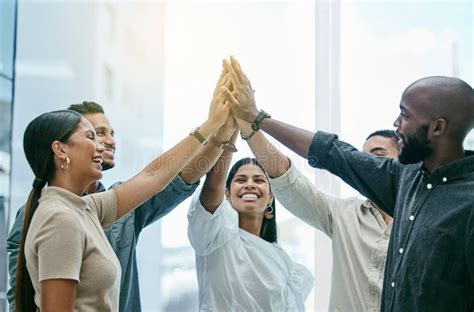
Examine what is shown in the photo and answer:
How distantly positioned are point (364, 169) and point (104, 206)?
2.19 ft

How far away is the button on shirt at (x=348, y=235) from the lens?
1759mm

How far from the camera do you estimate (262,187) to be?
6.78ft

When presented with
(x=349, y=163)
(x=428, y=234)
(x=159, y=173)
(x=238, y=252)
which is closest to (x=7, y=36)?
(x=159, y=173)

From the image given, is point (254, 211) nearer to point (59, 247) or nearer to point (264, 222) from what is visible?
point (264, 222)

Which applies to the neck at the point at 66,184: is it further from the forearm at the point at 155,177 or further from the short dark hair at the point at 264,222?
the short dark hair at the point at 264,222

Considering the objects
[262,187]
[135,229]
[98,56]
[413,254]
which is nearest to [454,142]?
[413,254]

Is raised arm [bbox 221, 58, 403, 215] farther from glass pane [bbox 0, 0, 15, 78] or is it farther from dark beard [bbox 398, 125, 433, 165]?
glass pane [bbox 0, 0, 15, 78]

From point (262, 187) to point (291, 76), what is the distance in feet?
1.94

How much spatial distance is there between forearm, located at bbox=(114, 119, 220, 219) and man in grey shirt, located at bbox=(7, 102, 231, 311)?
125mm

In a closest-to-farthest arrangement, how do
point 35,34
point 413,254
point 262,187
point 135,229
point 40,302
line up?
point 40,302, point 413,254, point 135,229, point 262,187, point 35,34

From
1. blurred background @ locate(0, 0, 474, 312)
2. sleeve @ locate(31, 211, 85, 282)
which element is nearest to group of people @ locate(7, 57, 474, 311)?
sleeve @ locate(31, 211, 85, 282)

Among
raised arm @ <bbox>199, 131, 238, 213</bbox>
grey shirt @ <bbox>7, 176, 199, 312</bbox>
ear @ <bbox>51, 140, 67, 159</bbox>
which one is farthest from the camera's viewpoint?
raised arm @ <bbox>199, 131, 238, 213</bbox>

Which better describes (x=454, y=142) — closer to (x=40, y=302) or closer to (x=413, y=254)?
(x=413, y=254)

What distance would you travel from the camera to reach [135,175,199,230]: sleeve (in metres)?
1.87
